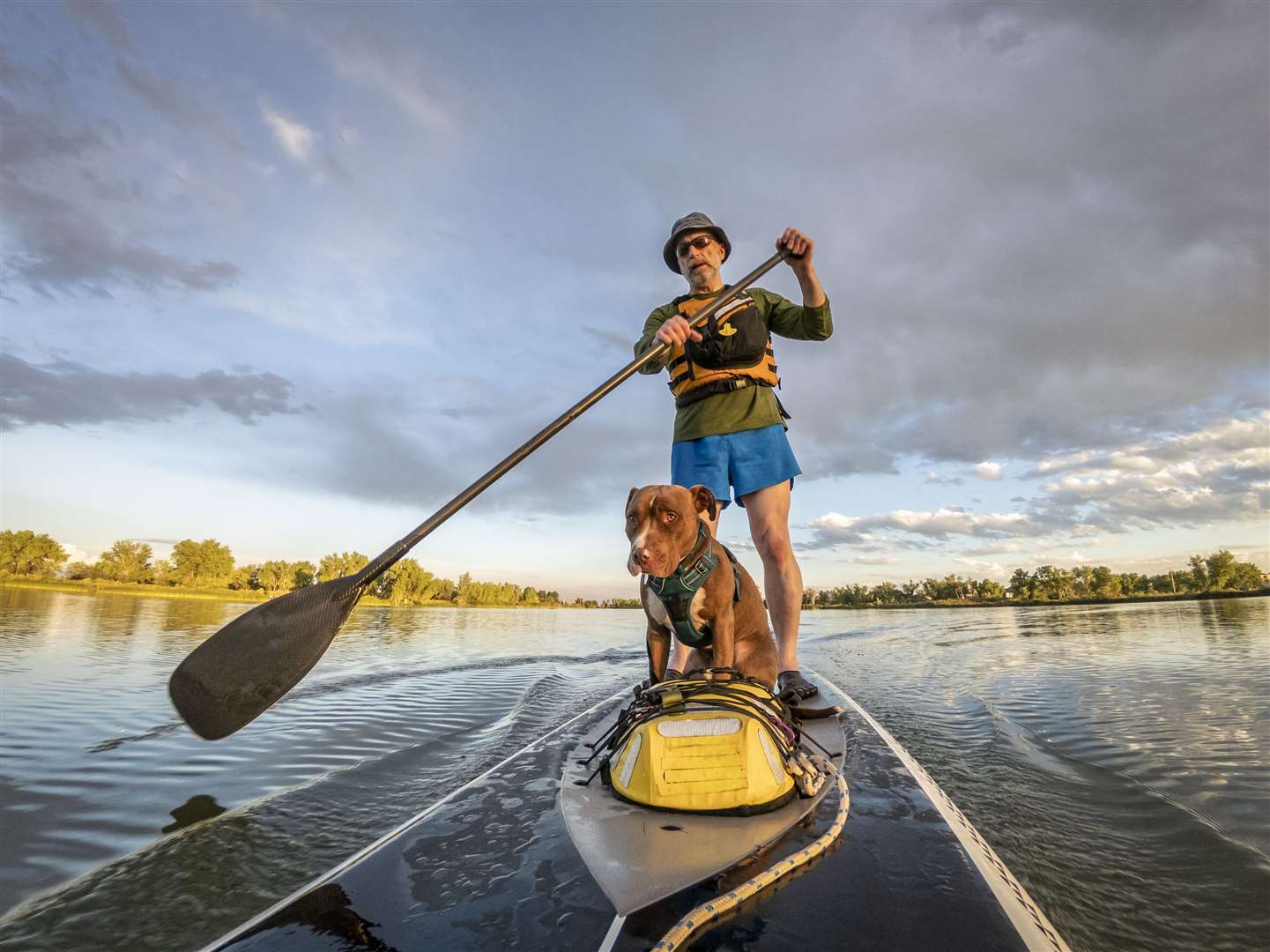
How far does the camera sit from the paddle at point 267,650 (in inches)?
108

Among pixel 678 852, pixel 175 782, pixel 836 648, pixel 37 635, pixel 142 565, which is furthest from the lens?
pixel 142 565

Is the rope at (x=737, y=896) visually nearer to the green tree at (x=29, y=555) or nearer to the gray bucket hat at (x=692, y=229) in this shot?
the gray bucket hat at (x=692, y=229)

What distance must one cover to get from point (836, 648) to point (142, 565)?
3469 inches

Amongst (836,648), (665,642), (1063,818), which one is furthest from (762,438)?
(836,648)

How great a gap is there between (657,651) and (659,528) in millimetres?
775

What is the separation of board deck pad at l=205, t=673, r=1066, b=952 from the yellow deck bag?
0.61 ft

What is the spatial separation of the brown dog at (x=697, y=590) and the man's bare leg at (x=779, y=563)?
2.42 ft

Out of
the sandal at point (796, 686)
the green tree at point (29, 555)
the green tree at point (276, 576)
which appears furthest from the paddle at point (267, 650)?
the green tree at point (29, 555)

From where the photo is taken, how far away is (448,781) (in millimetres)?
2857

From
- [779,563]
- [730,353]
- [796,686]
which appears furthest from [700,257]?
[796,686]

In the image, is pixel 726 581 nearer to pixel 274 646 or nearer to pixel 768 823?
pixel 768 823

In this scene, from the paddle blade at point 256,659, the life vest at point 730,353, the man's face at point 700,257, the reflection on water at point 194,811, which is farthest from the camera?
the man's face at point 700,257

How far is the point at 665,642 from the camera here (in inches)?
132

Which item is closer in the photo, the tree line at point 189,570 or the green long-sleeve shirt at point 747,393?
the green long-sleeve shirt at point 747,393
